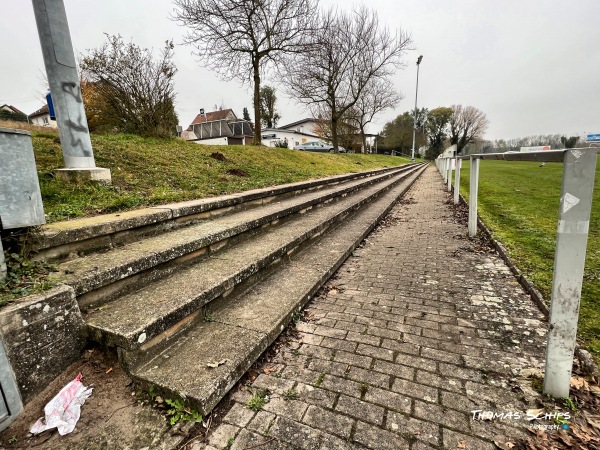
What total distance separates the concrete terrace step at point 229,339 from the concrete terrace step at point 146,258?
58 cm

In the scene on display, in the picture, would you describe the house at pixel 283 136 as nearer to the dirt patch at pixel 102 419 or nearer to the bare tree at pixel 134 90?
the bare tree at pixel 134 90

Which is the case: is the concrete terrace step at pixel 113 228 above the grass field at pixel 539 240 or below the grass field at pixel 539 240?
above

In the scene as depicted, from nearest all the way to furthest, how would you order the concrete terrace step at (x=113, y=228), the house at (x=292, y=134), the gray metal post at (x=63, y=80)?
the concrete terrace step at (x=113, y=228) < the gray metal post at (x=63, y=80) < the house at (x=292, y=134)

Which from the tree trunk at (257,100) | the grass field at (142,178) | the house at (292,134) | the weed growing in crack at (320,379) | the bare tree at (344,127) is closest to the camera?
the weed growing in crack at (320,379)

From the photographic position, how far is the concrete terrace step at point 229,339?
1.57 m

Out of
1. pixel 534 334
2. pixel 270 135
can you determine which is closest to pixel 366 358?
pixel 534 334

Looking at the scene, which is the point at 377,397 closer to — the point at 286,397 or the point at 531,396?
the point at 286,397

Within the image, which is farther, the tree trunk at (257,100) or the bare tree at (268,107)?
the bare tree at (268,107)

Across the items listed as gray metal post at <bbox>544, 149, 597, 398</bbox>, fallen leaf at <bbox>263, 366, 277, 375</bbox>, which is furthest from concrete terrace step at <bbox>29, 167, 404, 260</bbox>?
gray metal post at <bbox>544, 149, 597, 398</bbox>

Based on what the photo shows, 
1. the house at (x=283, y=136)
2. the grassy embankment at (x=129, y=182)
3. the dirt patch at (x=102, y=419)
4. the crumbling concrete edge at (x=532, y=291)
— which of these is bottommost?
the crumbling concrete edge at (x=532, y=291)

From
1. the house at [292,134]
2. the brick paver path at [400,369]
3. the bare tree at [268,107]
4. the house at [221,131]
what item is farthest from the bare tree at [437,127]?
the brick paver path at [400,369]

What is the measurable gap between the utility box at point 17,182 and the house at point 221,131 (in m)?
43.8

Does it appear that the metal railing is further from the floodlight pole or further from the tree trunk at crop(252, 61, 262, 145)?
the tree trunk at crop(252, 61, 262, 145)

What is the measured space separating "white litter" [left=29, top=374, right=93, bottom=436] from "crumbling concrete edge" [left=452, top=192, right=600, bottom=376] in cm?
300
